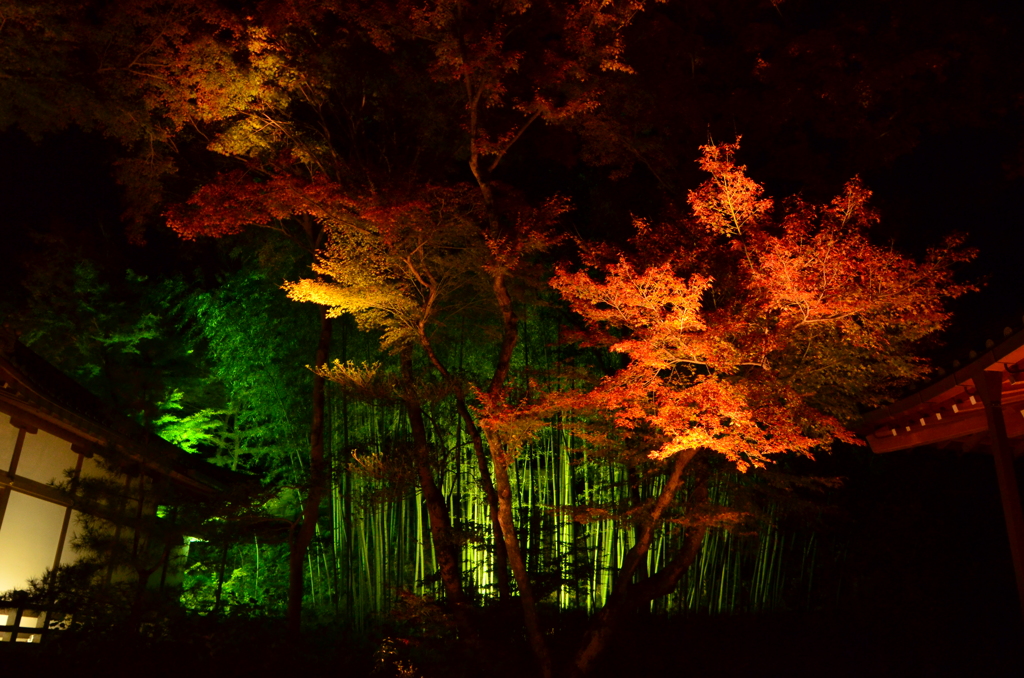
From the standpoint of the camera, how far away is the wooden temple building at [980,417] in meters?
4.74

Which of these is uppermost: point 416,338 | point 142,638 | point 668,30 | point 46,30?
point 668,30

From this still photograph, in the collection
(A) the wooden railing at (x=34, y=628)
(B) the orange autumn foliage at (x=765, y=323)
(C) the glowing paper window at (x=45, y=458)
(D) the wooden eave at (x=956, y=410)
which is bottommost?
(A) the wooden railing at (x=34, y=628)

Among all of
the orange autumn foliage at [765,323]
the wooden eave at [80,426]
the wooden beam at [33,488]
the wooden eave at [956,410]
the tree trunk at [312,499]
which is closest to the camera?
the wooden eave at [956,410]

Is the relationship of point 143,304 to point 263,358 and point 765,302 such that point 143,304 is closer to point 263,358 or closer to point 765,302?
point 263,358

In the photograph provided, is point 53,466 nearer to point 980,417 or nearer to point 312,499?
point 312,499

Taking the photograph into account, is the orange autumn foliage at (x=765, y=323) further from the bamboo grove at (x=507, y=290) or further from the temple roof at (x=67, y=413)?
the temple roof at (x=67, y=413)

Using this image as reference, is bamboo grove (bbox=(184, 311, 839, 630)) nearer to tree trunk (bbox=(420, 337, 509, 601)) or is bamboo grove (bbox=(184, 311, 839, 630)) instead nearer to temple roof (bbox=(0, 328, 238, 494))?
tree trunk (bbox=(420, 337, 509, 601))

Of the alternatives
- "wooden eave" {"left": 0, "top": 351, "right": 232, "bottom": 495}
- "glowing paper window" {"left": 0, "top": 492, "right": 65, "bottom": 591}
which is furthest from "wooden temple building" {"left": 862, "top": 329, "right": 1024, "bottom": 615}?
"glowing paper window" {"left": 0, "top": 492, "right": 65, "bottom": 591}

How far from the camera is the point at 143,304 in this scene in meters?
12.9

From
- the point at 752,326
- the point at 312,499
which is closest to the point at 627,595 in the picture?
the point at 752,326

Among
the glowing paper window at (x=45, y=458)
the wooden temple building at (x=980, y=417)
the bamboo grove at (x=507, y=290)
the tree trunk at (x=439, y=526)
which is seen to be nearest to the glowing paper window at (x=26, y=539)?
the glowing paper window at (x=45, y=458)

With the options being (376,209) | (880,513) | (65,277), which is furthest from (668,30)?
(65,277)

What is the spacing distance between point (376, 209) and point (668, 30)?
14.6 ft

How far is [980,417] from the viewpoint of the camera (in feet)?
18.9
